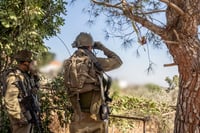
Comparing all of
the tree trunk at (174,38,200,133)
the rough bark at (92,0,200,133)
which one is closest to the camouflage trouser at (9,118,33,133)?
the rough bark at (92,0,200,133)

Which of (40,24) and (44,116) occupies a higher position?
(40,24)

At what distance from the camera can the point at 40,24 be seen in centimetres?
404

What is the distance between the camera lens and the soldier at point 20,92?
2907mm

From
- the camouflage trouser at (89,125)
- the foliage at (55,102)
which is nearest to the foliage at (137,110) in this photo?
the foliage at (55,102)

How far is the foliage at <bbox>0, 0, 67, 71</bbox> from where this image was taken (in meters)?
3.74

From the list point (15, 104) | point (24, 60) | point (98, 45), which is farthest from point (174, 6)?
point (15, 104)

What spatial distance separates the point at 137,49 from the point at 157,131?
260cm

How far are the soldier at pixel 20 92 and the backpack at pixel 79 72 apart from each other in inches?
13.4

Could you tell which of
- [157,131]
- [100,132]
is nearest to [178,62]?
[100,132]

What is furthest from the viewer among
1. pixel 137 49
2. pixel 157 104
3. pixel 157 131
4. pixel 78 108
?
pixel 157 104

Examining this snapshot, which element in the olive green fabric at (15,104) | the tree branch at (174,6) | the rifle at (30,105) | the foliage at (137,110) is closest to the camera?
the olive green fabric at (15,104)

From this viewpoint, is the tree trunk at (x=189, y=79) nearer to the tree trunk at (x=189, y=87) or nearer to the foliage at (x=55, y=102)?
the tree trunk at (x=189, y=87)

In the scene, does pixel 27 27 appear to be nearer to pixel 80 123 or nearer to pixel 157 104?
pixel 80 123

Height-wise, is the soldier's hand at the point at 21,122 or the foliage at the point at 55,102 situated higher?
the foliage at the point at 55,102
